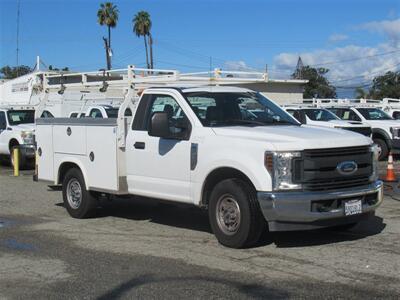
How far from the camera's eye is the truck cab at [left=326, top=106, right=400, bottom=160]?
762 inches

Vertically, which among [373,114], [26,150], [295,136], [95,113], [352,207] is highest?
[95,113]

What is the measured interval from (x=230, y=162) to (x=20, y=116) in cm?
1416

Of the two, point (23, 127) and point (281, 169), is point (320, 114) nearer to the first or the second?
point (23, 127)

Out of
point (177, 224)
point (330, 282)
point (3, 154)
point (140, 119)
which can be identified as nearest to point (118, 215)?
point (177, 224)

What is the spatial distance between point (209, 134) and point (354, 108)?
1441 centimetres

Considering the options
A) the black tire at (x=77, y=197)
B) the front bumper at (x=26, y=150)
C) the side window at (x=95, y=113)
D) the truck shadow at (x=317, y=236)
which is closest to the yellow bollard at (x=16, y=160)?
the front bumper at (x=26, y=150)

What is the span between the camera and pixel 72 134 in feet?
32.3

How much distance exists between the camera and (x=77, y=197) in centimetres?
997

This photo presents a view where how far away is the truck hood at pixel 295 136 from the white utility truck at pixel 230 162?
0.01 m

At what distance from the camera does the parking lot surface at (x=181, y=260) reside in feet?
19.0

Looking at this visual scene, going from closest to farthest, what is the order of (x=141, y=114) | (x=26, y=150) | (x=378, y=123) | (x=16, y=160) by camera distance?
1. (x=141, y=114)
2. (x=16, y=160)
3. (x=26, y=150)
4. (x=378, y=123)

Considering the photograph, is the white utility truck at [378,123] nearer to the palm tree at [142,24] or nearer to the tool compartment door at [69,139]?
the tool compartment door at [69,139]

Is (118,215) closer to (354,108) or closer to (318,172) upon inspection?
(318,172)

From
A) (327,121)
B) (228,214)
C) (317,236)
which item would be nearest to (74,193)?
(228,214)
